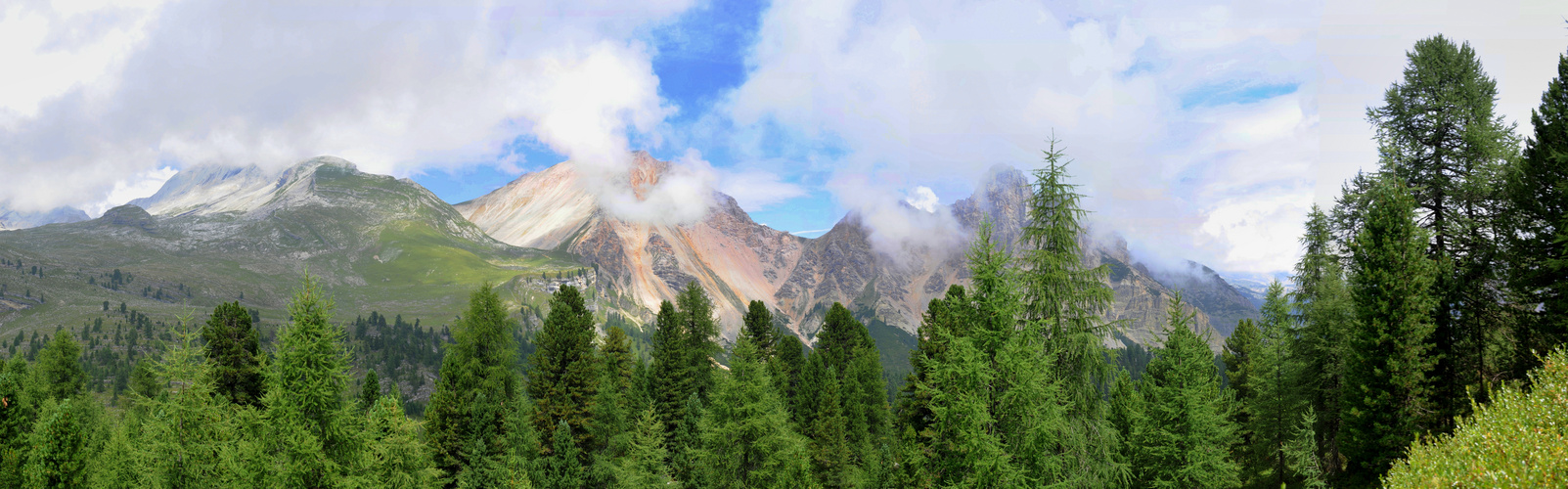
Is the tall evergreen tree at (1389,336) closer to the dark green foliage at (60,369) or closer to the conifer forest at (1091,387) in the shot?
the conifer forest at (1091,387)

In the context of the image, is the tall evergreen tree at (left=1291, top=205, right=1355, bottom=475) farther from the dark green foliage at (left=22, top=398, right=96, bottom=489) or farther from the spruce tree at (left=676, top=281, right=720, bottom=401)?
the dark green foliage at (left=22, top=398, right=96, bottom=489)

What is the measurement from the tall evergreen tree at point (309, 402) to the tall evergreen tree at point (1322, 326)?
4176 centimetres

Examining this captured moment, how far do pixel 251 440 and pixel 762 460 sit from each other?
79.0 ft

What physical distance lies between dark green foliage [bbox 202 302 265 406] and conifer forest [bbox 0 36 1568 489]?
0.46ft

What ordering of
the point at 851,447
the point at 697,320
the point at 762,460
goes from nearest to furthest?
the point at 762,460 < the point at 851,447 < the point at 697,320

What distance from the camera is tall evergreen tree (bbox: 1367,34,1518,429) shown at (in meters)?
22.2

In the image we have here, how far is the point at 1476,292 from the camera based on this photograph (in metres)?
22.5

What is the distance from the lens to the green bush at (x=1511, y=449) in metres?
12.1

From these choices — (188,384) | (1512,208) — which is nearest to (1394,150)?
(1512,208)

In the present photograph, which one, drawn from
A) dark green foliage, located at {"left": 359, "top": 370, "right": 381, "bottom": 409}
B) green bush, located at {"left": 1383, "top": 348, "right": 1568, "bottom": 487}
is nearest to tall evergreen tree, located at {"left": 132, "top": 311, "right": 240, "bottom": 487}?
dark green foliage, located at {"left": 359, "top": 370, "right": 381, "bottom": 409}

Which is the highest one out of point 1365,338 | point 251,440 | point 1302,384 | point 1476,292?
point 1476,292

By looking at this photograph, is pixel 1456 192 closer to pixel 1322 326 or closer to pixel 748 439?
pixel 1322 326

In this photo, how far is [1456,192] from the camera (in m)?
23.0

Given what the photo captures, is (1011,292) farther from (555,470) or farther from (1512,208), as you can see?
(555,470)
